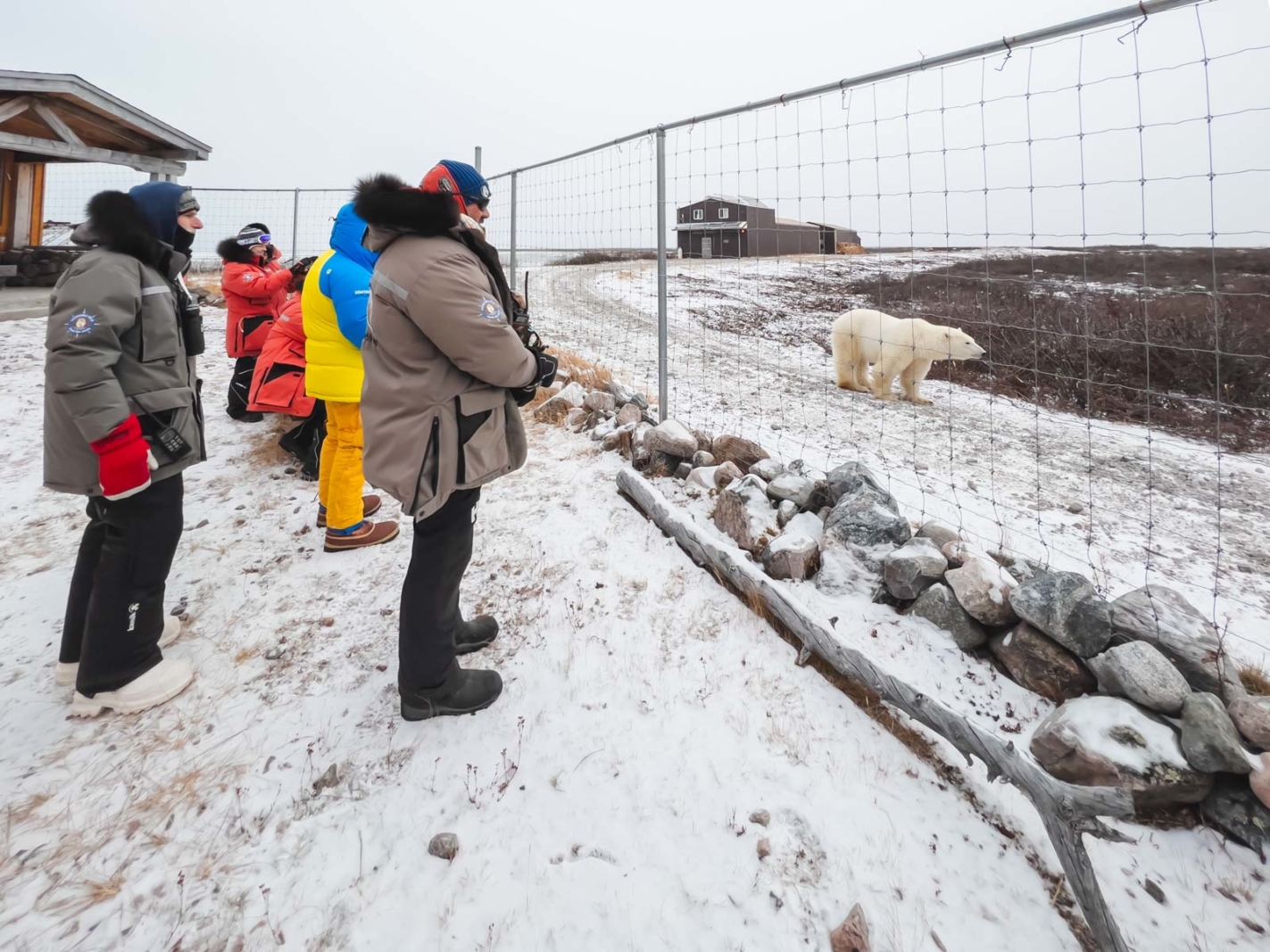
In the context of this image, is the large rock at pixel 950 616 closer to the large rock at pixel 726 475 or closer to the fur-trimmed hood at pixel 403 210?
the large rock at pixel 726 475

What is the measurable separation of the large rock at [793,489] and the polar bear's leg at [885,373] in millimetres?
4404

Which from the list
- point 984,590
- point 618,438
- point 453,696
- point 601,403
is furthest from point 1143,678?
point 601,403

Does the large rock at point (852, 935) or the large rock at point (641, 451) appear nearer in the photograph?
the large rock at point (852, 935)

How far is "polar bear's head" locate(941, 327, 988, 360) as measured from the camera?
284 inches

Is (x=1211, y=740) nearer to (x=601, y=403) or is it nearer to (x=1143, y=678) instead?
(x=1143, y=678)

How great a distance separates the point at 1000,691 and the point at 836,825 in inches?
39.9

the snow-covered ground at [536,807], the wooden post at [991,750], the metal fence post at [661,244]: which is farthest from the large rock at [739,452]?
the snow-covered ground at [536,807]

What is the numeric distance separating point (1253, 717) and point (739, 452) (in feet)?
8.90

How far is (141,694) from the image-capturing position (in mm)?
2180

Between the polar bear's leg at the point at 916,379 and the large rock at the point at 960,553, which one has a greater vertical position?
the polar bear's leg at the point at 916,379

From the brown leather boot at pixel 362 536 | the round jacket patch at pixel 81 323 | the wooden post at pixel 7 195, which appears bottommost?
the brown leather boot at pixel 362 536

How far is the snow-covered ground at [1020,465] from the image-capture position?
3.13 m

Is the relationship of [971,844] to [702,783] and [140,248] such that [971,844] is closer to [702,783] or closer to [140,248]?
[702,783]

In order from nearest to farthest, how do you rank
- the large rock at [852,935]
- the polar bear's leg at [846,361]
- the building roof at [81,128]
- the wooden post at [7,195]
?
the large rock at [852,935] < the polar bear's leg at [846,361] < the building roof at [81,128] < the wooden post at [7,195]
